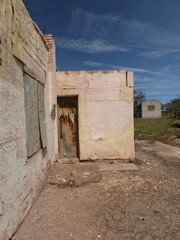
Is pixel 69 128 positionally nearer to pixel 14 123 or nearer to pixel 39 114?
pixel 39 114

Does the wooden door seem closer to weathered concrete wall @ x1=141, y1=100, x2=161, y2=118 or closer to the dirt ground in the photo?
the dirt ground

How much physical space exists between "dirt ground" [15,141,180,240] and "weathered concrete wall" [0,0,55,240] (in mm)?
370

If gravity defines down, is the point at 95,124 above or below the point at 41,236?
above

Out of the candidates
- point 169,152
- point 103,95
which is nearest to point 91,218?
point 103,95

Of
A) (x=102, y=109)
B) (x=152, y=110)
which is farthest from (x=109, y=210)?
(x=152, y=110)

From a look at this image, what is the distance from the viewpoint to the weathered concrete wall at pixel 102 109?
18.4 ft

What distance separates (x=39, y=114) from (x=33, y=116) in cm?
38

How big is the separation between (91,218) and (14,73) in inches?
101

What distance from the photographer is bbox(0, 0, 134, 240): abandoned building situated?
2.15 m

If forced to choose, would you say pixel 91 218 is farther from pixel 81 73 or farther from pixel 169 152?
pixel 169 152

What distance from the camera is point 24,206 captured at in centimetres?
259

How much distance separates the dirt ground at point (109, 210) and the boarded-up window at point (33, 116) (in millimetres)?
1080

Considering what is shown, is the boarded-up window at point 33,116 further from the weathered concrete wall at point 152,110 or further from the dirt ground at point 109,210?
the weathered concrete wall at point 152,110

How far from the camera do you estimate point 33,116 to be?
129 inches
